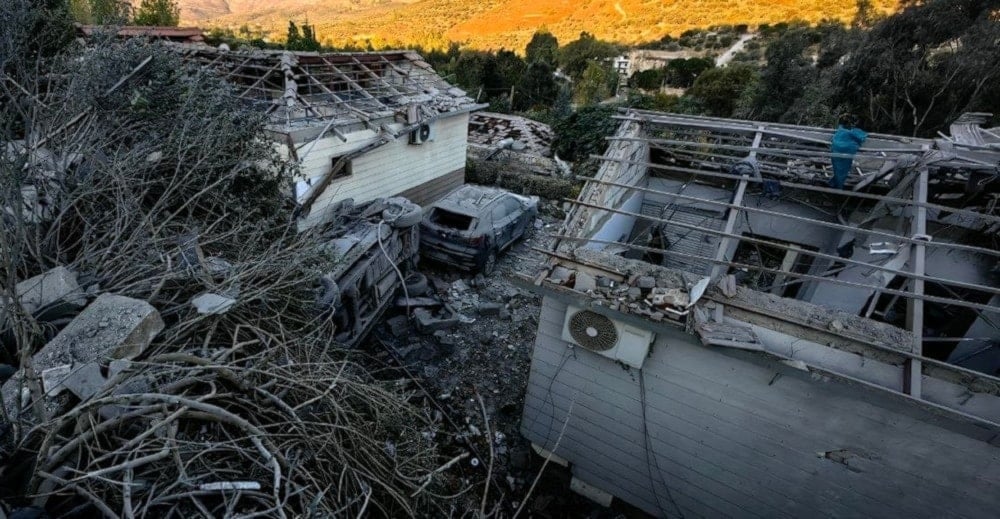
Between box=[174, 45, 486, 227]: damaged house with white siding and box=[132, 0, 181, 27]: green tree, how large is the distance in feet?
46.7

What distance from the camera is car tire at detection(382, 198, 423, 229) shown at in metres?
8.23

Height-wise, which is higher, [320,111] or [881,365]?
[320,111]

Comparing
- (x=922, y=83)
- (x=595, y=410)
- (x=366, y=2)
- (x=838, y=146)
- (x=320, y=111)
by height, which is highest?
(x=366, y=2)

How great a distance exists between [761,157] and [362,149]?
26.9ft

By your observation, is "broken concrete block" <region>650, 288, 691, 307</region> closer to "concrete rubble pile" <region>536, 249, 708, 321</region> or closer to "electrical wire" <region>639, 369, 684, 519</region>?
"concrete rubble pile" <region>536, 249, 708, 321</region>

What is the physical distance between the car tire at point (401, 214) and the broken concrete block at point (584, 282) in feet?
15.5

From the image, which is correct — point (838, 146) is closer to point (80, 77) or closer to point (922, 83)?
point (80, 77)

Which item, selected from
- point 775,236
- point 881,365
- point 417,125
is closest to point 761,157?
point 775,236

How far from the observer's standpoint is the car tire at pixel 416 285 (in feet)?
28.7

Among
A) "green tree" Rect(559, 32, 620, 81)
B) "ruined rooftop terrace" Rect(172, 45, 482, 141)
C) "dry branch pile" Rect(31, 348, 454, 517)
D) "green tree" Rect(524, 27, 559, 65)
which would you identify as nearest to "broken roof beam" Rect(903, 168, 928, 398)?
"dry branch pile" Rect(31, 348, 454, 517)

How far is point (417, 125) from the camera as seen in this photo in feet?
35.8

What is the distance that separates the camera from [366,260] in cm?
723

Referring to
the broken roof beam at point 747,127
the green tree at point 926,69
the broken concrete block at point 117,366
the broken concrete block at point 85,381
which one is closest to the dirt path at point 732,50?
the green tree at point 926,69

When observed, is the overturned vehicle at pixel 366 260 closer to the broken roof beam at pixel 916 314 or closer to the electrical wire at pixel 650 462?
the electrical wire at pixel 650 462
